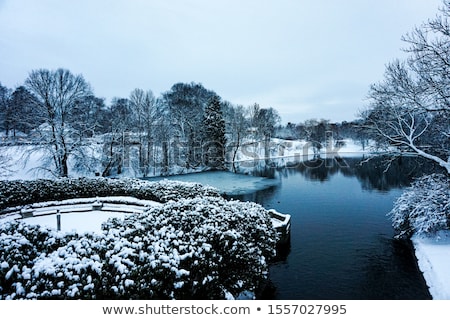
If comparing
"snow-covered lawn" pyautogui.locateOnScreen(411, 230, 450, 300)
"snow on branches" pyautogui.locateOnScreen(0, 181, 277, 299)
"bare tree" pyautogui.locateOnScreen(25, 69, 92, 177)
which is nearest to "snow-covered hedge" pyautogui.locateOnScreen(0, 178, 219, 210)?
"bare tree" pyautogui.locateOnScreen(25, 69, 92, 177)

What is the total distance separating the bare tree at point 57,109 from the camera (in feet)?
35.5

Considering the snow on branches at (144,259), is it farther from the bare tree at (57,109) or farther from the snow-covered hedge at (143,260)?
the bare tree at (57,109)

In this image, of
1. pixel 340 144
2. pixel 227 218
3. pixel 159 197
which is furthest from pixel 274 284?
pixel 340 144

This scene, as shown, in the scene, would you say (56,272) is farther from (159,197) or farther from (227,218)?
(159,197)

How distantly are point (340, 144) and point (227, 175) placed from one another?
A: 40.1 meters

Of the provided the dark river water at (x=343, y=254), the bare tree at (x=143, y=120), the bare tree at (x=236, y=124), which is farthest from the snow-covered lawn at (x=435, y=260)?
the bare tree at (x=236, y=124)

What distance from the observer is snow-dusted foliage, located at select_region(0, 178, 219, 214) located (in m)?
9.85

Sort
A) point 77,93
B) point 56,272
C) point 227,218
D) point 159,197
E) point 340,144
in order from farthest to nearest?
point 340,144 → point 77,93 → point 159,197 → point 227,218 → point 56,272

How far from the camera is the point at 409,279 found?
20.7 feet

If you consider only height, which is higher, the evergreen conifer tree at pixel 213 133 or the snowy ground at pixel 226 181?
the evergreen conifer tree at pixel 213 133

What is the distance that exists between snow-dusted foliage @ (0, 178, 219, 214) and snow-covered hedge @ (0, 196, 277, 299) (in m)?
4.05

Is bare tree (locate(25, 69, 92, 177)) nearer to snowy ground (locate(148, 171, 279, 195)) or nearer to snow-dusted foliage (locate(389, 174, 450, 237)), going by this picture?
snowy ground (locate(148, 171, 279, 195))

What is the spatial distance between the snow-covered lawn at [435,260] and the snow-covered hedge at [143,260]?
392cm

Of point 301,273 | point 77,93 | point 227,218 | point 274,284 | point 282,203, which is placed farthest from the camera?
point 282,203
